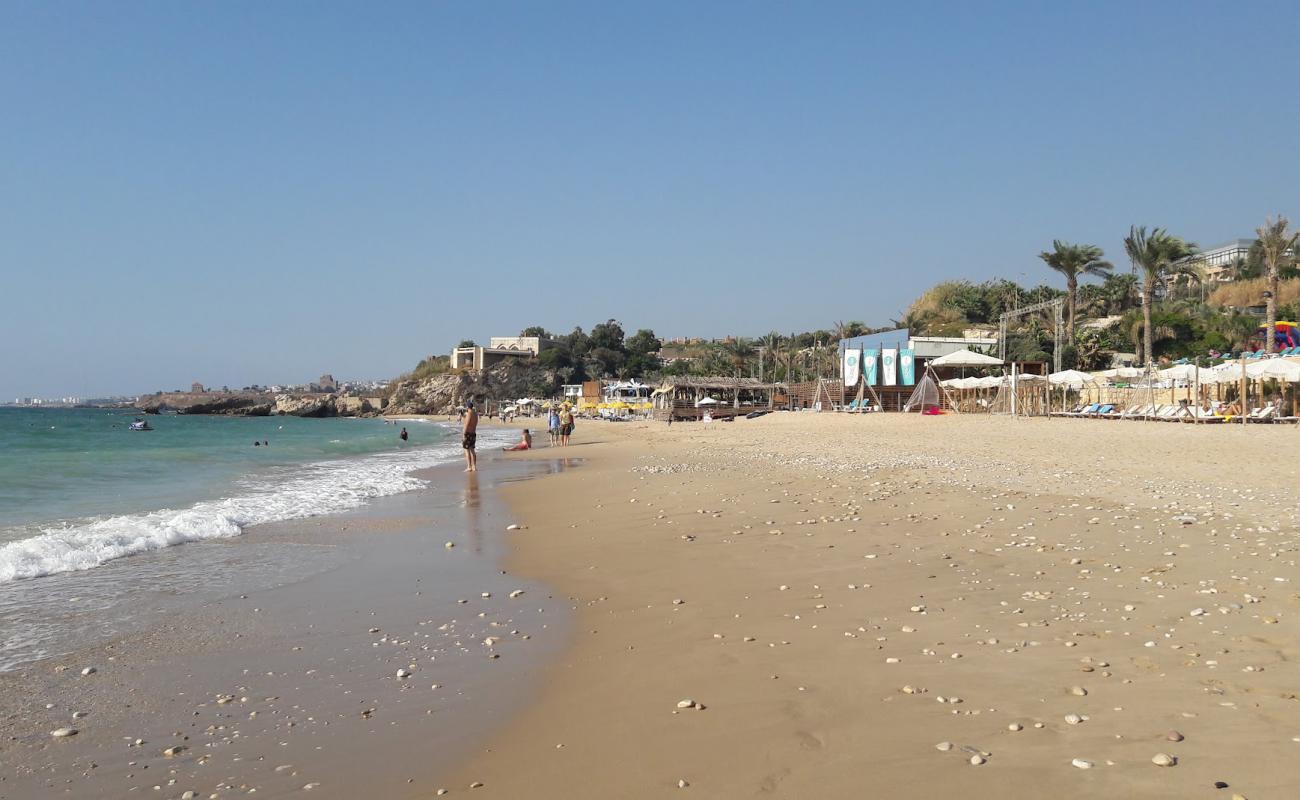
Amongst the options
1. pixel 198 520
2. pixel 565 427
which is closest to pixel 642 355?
pixel 565 427

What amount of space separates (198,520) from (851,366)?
40.6 m

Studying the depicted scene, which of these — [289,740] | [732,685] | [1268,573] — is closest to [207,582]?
[289,740]

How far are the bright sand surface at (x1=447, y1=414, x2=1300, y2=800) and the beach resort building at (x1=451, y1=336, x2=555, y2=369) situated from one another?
105301mm

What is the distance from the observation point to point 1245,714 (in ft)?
11.5

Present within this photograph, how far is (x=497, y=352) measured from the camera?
114875mm

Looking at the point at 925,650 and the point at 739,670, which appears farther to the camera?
the point at 925,650

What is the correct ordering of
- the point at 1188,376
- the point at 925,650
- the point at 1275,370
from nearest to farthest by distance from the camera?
1. the point at 925,650
2. the point at 1275,370
3. the point at 1188,376

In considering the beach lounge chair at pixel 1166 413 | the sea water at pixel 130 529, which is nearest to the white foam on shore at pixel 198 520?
the sea water at pixel 130 529

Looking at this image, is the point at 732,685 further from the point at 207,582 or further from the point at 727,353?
the point at 727,353

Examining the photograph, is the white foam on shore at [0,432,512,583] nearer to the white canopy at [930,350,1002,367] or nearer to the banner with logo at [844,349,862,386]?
the white canopy at [930,350,1002,367]

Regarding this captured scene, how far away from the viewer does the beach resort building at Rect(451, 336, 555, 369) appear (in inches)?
4469

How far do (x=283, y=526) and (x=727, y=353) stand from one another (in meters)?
76.6

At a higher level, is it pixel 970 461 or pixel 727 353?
pixel 727 353

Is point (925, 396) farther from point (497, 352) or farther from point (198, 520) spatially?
point (497, 352)
